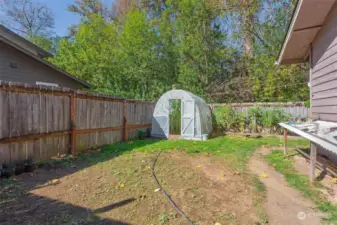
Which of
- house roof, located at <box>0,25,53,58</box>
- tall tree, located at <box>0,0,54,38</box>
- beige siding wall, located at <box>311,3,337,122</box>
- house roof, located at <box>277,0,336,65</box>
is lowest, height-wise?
beige siding wall, located at <box>311,3,337,122</box>

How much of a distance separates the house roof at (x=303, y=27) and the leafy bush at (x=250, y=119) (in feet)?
13.8

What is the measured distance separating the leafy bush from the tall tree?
1816cm

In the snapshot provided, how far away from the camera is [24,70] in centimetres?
790

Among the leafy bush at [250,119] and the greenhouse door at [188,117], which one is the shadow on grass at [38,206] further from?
the leafy bush at [250,119]

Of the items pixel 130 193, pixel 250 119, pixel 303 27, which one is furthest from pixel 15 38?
pixel 250 119

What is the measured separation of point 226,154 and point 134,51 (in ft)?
32.0

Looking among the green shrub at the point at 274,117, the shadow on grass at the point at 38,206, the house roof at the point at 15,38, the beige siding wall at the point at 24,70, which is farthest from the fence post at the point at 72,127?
the green shrub at the point at 274,117

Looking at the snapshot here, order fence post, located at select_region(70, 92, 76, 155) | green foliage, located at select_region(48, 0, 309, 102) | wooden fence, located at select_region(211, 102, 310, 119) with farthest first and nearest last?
green foliage, located at select_region(48, 0, 309, 102), wooden fence, located at select_region(211, 102, 310, 119), fence post, located at select_region(70, 92, 76, 155)

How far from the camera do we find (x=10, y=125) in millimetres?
4125

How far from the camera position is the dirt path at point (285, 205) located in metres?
2.59

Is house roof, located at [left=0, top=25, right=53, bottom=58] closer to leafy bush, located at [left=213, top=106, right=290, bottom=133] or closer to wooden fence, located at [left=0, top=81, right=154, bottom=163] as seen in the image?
wooden fence, located at [left=0, top=81, right=154, bottom=163]

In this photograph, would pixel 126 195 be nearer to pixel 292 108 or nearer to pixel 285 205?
pixel 285 205

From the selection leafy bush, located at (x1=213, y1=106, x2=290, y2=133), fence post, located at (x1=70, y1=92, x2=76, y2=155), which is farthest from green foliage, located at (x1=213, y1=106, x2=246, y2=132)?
fence post, located at (x1=70, y1=92, x2=76, y2=155)

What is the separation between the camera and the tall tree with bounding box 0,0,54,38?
1734cm
